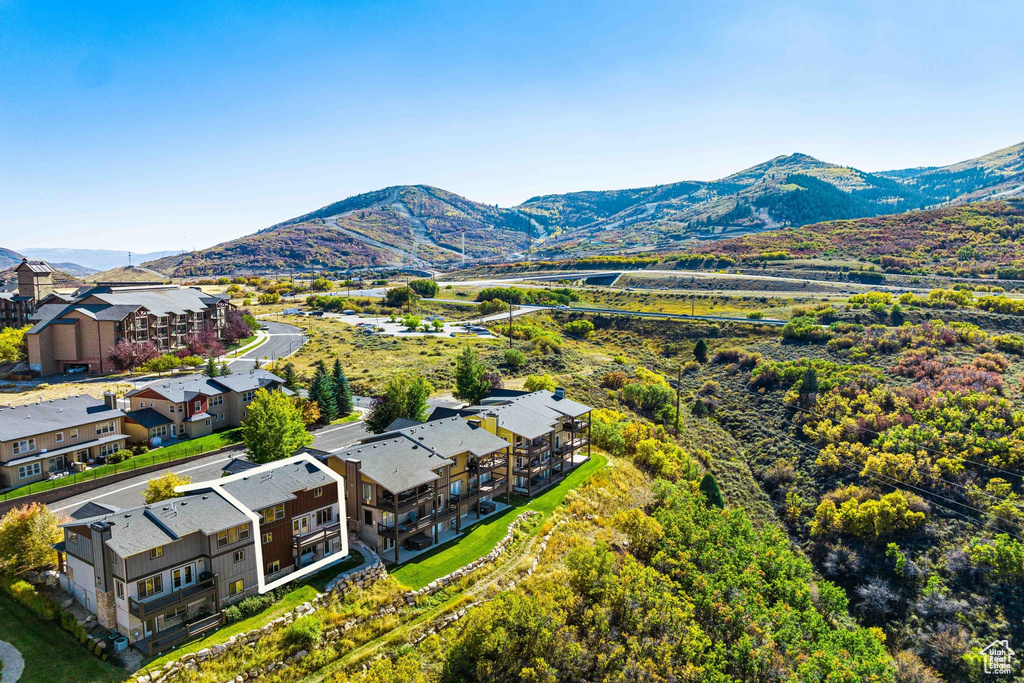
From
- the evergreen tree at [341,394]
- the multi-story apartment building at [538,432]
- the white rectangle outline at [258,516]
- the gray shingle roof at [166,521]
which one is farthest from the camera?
the evergreen tree at [341,394]

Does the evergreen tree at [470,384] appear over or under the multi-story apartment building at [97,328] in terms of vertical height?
under

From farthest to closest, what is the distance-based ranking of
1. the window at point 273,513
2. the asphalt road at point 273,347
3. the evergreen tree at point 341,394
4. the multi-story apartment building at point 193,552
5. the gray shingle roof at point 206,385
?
the asphalt road at point 273,347, the evergreen tree at point 341,394, the gray shingle roof at point 206,385, the window at point 273,513, the multi-story apartment building at point 193,552

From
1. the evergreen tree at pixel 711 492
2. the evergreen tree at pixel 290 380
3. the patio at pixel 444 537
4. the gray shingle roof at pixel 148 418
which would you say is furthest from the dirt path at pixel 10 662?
the evergreen tree at pixel 711 492

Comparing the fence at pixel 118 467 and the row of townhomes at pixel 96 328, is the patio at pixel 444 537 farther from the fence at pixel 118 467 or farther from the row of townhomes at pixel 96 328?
the row of townhomes at pixel 96 328

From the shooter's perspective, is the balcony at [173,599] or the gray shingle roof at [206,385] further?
the gray shingle roof at [206,385]

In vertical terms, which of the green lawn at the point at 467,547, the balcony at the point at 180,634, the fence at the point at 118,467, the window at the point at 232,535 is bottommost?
the green lawn at the point at 467,547
